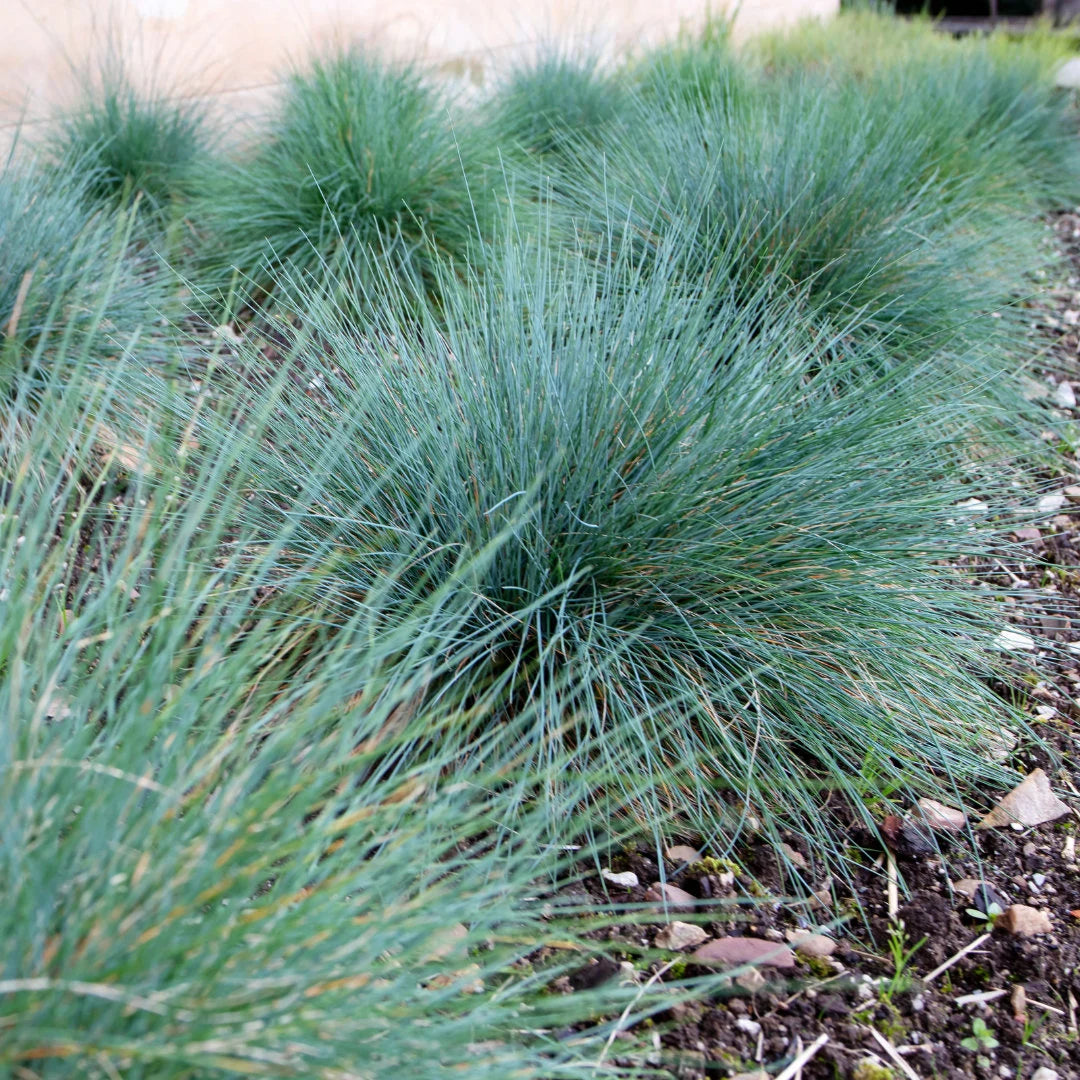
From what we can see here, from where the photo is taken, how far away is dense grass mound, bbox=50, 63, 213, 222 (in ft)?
11.2

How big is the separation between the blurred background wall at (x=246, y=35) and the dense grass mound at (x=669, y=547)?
2373mm

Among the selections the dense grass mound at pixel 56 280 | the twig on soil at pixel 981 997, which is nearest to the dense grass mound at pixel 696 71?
the dense grass mound at pixel 56 280

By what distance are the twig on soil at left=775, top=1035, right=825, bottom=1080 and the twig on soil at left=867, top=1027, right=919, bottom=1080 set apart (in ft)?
0.24

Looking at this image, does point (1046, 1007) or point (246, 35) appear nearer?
point (1046, 1007)

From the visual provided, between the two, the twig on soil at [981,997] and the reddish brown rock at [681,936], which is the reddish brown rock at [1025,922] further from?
the reddish brown rock at [681,936]

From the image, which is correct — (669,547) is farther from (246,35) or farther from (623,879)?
(246,35)

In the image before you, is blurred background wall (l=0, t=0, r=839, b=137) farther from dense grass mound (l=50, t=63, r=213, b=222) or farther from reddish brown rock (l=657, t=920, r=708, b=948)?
reddish brown rock (l=657, t=920, r=708, b=948)

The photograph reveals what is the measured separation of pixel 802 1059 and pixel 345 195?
2.66 meters

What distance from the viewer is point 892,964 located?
1.53 m

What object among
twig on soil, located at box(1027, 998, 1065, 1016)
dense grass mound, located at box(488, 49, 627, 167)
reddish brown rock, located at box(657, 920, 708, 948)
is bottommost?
twig on soil, located at box(1027, 998, 1065, 1016)

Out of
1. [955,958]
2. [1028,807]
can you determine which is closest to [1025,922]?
[955,958]

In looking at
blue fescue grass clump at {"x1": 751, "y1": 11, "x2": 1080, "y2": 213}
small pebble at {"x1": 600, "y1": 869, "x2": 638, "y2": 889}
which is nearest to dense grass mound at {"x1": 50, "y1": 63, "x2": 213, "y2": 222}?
blue fescue grass clump at {"x1": 751, "y1": 11, "x2": 1080, "y2": 213}

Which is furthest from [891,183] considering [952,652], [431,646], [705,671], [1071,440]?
[431,646]

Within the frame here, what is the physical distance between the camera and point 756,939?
1518 mm
